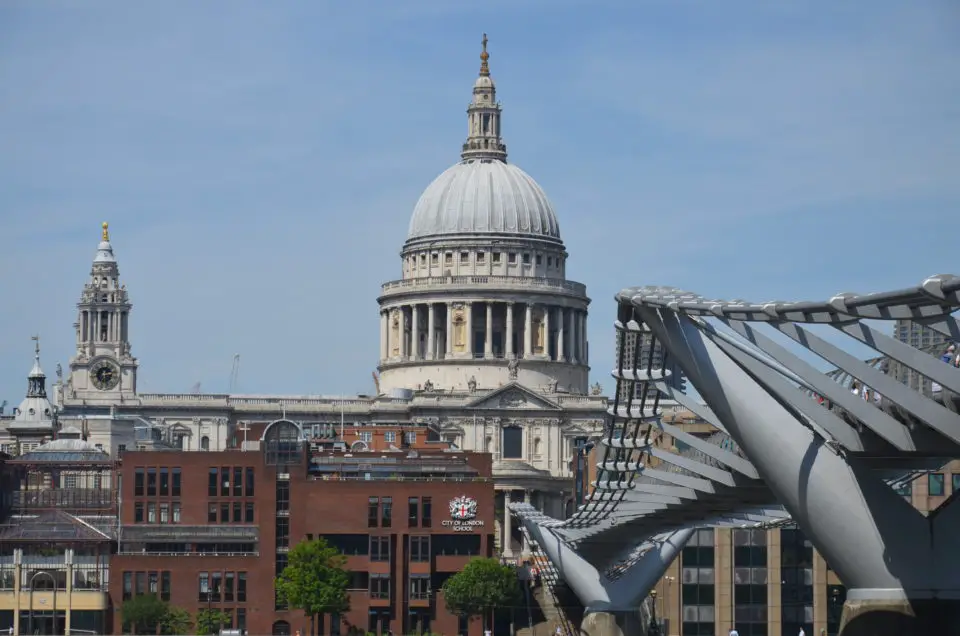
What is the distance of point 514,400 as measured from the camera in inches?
7825

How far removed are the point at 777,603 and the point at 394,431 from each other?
74.5 metres

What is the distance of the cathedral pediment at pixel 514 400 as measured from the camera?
198 m

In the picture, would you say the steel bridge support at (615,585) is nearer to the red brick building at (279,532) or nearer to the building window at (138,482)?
the red brick building at (279,532)

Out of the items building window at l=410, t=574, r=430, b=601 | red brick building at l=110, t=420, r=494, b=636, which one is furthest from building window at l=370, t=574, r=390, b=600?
building window at l=410, t=574, r=430, b=601

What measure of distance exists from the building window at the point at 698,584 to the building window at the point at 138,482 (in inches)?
1207

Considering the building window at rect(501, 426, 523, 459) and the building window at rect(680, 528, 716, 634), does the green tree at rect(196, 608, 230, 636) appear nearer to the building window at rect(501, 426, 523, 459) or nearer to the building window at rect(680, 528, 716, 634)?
the building window at rect(680, 528, 716, 634)

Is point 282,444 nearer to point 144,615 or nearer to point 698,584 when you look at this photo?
point 144,615

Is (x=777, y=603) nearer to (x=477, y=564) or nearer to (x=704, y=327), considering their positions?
(x=477, y=564)

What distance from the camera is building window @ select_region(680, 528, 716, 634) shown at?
114 m

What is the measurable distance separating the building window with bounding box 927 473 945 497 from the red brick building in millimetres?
28915

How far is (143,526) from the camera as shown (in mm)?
131750

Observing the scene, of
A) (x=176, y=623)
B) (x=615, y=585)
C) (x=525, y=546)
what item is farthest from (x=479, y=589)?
(x=525, y=546)

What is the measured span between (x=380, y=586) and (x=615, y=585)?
2517 cm

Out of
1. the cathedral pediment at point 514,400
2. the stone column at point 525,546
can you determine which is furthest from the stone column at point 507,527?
the cathedral pediment at point 514,400
